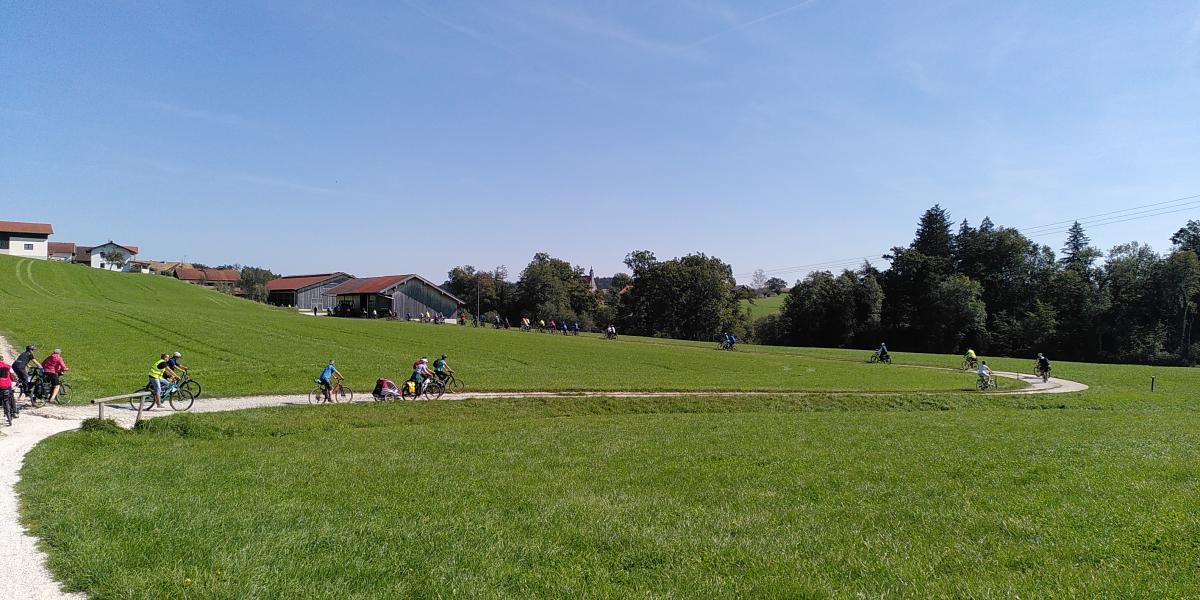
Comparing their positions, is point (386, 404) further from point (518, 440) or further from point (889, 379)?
point (889, 379)

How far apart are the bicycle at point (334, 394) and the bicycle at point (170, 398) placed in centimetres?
406

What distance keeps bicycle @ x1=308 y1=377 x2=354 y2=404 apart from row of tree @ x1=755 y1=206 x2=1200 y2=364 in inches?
3293

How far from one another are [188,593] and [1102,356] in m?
101

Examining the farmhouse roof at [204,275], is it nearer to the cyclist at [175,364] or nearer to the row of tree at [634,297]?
the row of tree at [634,297]

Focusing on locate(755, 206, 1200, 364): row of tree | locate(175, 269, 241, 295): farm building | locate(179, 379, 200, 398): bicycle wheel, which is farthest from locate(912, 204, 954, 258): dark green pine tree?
locate(175, 269, 241, 295): farm building

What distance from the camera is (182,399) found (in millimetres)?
23031

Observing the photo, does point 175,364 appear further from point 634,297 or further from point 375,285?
point 634,297

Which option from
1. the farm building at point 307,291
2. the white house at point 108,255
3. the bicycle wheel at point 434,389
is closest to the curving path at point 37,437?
the bicycle wheel at point 434,389

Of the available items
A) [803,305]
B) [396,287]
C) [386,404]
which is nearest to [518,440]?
[386,404]

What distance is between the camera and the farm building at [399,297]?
90.2 meters

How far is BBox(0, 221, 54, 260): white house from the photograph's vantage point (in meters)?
119

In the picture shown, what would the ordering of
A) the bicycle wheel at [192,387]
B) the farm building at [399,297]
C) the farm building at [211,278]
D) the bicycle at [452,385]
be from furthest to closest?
1. the farm building at [211,278]
2. the farm building at [399,297]
3. the bicycle at [452,385]
4. the bicycle wheel at [192,387]

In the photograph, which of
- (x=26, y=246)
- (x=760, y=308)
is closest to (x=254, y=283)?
(x=26, y=246)

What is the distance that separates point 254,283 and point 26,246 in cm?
4032
